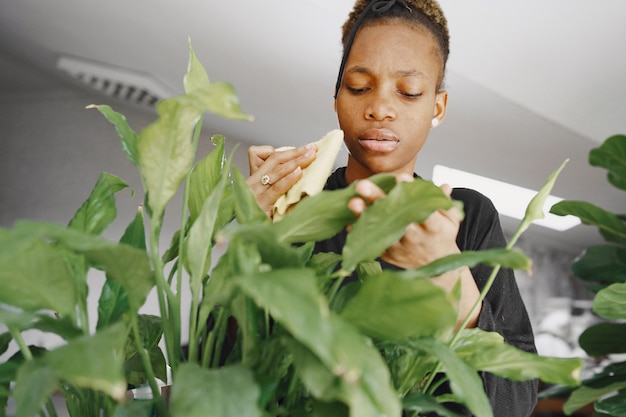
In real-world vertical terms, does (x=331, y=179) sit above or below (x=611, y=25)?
below

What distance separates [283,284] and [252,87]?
3.00 metres

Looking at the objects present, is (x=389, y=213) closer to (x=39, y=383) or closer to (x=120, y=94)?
(x=39, y=383)

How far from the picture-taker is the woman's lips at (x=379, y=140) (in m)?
0.82

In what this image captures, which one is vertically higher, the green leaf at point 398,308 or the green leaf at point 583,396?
the green leaf at point 398,308

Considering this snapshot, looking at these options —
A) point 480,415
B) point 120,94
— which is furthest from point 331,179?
point 120,94

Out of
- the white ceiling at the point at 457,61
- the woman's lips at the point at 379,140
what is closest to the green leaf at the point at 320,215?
the woman's lips at the point at 379,140

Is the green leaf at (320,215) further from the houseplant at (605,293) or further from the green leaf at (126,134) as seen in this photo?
the houseplant at (605,293)

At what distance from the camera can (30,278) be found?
0.40 meters

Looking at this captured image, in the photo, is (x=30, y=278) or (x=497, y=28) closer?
(x=30, y=278)

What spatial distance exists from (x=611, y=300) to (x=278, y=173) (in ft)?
1.18

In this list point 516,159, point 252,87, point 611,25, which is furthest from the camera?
point 252,87

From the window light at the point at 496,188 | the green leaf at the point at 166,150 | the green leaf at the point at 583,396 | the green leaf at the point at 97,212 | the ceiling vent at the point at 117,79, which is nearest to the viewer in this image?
the green leaf at the point at 166,150

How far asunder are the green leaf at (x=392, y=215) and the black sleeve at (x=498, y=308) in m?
0.24

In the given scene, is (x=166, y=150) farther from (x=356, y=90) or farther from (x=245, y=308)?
(x=356, y=90)
